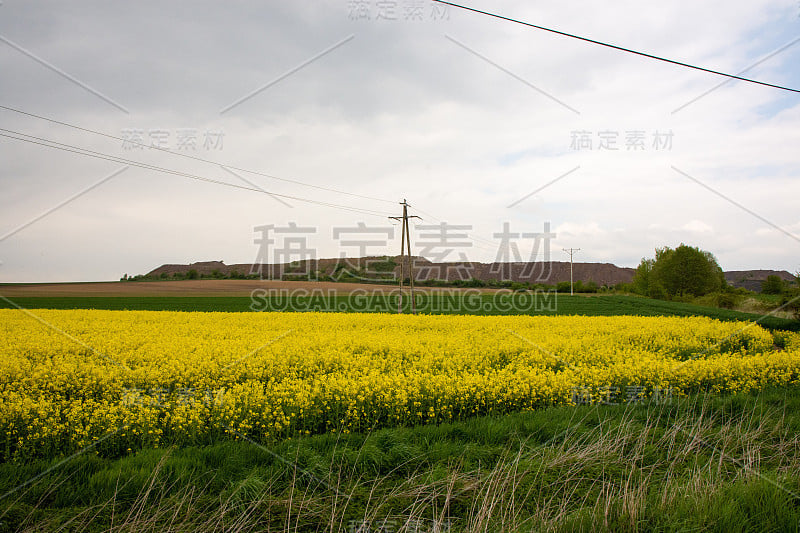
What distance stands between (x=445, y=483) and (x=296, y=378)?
486 cm

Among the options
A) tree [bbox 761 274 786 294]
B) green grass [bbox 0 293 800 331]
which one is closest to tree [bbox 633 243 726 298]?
tree [bbox 761 274 786 294]

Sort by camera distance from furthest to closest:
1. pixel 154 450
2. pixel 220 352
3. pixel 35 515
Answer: pixel 220 352 → pixel 154 450 → pixel 35 515

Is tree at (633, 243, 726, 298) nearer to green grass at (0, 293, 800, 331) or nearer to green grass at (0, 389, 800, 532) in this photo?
green grass at (0, 293, 800, 331)

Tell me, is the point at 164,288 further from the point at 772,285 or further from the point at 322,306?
the point at 772,285

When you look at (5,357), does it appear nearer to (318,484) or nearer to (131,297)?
(318,484)

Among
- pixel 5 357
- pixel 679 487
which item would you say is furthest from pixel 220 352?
pixel 679 487

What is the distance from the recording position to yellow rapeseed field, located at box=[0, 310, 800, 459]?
6.12m

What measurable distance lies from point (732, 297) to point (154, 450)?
55.3 metres

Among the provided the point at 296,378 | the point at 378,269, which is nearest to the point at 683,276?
the point at 378,269

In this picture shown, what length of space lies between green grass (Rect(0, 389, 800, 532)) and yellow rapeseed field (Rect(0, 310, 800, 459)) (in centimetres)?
84

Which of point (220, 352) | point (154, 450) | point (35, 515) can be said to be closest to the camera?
point (35, 515)

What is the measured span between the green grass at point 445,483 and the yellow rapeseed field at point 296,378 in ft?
2.75

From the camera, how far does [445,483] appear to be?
448cm

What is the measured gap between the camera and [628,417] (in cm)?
677
